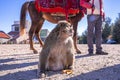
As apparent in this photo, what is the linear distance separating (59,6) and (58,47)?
2940mm

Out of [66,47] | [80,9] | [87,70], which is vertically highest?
[80,9]

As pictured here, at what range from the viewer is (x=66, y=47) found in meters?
5.32

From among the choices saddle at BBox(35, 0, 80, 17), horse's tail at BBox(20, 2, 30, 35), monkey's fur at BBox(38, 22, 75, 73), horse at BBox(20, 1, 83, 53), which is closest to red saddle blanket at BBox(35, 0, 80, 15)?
saddle at BBox(35, 0, 80, 17)

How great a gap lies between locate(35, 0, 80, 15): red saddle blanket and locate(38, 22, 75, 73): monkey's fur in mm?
2527

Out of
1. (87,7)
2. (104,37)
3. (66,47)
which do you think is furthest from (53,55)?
(104,37)

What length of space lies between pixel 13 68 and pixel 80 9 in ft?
9.55

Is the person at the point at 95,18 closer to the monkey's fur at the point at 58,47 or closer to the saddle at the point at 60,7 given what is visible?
the saddle at the point at 60,7

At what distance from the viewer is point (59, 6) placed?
8062 millimetres

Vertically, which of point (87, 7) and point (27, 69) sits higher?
point (87, 7)

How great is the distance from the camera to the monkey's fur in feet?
17.2

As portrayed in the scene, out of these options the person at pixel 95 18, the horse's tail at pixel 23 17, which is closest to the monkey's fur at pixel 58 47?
the person at pixel 95 18

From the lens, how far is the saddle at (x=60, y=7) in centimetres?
795

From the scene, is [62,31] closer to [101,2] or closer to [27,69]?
[27,69]

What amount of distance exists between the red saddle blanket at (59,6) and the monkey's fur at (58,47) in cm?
253
